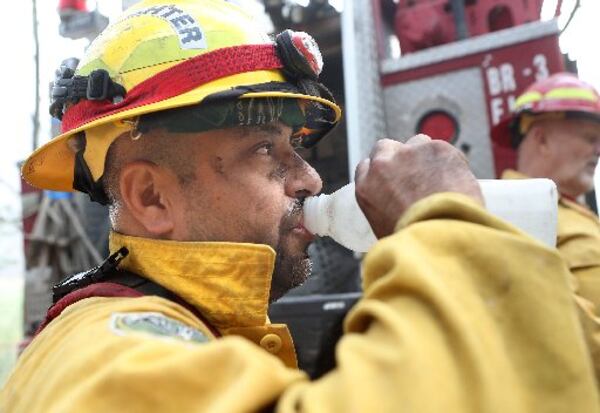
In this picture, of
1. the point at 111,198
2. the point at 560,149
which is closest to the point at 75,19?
the point at 560,149

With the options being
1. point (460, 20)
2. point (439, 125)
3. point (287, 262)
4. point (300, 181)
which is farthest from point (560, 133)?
point (287, 262)

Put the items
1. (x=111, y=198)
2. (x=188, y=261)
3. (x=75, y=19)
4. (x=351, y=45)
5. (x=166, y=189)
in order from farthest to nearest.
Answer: (x=75, y=19), (x=351, y=45), (x=111, y=198), (x=166, y=189), (x=188, y=261)

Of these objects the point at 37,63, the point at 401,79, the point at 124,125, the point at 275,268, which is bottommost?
the point at 275,268

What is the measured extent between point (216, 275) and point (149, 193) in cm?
27

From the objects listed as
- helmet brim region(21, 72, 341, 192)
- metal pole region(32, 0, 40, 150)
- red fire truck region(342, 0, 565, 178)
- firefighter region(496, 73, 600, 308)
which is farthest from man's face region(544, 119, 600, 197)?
metal pole region(32, 0, 40, 150)

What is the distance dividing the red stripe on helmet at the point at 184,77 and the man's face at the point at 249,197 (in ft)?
0.38

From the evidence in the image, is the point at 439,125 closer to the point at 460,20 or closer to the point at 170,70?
the point at 460,20

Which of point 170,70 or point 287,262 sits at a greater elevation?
point 170,70

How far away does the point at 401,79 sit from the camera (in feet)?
15.4

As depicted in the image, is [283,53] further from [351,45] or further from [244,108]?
[351,45]

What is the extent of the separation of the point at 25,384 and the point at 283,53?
891 millimetres

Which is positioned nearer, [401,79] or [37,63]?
[401,79]

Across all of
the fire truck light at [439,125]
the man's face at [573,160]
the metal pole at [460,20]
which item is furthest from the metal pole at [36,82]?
the man's face at [573,160]

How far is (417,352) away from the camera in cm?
81
